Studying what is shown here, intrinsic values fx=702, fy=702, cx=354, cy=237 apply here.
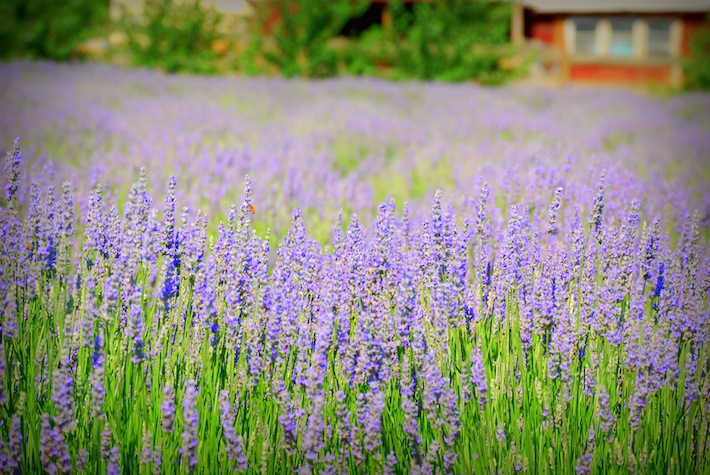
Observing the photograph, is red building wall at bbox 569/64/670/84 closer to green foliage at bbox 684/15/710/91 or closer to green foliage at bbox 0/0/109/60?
green foliage at bbox 684/15/710/91

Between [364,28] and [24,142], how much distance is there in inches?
708

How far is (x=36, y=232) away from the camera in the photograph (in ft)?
6.95

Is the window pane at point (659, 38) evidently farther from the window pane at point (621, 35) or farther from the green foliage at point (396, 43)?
the green foliage at point (396, 43)

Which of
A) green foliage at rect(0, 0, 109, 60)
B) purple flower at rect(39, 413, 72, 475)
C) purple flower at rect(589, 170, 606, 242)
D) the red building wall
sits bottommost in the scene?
the red building wall

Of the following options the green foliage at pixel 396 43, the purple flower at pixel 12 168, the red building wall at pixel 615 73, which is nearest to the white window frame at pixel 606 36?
the red building wall at pixel 615 73

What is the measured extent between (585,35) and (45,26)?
691 inches

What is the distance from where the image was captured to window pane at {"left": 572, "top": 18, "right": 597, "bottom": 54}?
23969 mm

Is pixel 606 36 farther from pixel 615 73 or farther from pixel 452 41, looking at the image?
pixel 452 41

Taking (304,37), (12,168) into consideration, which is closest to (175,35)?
(304,37)

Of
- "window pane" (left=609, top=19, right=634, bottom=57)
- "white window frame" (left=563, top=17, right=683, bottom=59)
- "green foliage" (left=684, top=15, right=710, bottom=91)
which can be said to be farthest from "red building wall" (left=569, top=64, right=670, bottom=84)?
"green foliage" (left=684, top=15, right=710, bottom=91)

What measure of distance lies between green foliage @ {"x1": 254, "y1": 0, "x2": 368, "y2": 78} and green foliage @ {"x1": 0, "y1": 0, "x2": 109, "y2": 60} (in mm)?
3767

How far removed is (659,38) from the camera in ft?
78.1

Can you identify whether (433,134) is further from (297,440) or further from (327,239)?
(297,440)

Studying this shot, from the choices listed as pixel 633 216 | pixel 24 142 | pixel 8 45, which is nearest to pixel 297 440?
pixel 633 216
